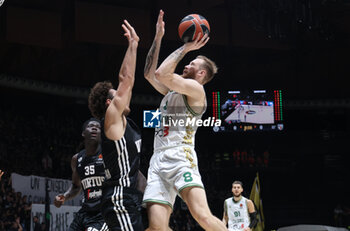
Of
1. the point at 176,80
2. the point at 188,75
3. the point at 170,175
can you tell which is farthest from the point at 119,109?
the point at 188,75

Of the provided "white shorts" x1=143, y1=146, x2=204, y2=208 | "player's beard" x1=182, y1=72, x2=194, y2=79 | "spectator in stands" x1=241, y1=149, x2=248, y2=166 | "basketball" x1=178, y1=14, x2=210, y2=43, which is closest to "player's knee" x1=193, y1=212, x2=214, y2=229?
"white shorts" x1=143, y1=146, x2=204, y2=208

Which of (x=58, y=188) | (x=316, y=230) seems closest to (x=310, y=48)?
(x=58, y=188)

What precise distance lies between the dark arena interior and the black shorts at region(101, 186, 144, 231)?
8.44 metres

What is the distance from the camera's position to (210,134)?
76.8 ft

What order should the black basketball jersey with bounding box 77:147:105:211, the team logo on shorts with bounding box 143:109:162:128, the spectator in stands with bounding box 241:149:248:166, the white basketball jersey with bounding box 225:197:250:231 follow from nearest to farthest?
1. the black basketball jersey with bounding box 77:147:105:211
2. the white basketball jersey with bounding box 225:197:250:231
3. the team logo on shorts with bounding box 143:109:162:128
4. the spectator in stands with bounding box 241:149:248:166

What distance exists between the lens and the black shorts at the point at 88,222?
223 inches

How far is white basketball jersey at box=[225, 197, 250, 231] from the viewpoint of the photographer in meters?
10.9

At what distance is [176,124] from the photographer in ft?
16.2

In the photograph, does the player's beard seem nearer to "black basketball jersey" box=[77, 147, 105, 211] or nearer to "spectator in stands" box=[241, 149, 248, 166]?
"black basketball jersey" box=[77, 147, 105, 211]

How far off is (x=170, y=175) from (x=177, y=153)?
22cm

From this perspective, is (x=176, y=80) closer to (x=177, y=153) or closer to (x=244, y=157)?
(x=177, y=153)

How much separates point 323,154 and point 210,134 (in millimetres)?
5228

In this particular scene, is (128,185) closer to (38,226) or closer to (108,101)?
(108,101)

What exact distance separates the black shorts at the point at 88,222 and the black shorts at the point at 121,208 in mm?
1693
